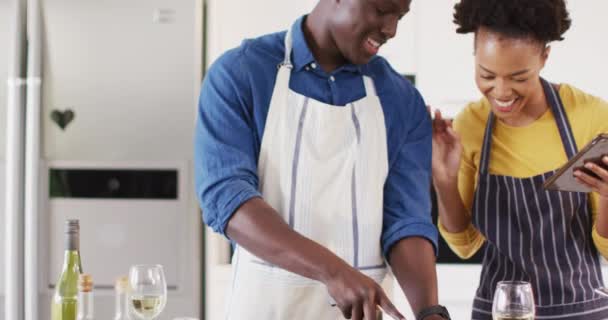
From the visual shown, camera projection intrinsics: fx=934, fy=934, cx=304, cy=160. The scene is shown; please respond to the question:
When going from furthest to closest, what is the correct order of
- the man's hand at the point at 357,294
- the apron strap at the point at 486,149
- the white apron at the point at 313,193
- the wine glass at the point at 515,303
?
the apron strap at the point at 486,149
the white apron at the point at 313,193
the wine glass at the point at 515,303
the man's hand at the point at 357,294

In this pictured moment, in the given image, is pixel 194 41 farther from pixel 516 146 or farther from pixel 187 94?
pixel 516 146

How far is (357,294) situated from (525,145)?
0.77m

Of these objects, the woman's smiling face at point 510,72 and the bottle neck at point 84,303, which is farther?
the woman's smiling face at point 510,72

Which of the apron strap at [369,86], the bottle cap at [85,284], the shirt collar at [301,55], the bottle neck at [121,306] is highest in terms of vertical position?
the shirt collar at [301,55]

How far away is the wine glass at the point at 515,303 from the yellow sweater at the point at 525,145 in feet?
1.79

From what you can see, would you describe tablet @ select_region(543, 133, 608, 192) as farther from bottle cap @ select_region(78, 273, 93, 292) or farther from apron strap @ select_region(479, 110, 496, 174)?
bottle cap @ select_region(78, 273, 93, 292)

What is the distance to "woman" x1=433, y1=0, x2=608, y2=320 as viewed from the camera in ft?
6.24

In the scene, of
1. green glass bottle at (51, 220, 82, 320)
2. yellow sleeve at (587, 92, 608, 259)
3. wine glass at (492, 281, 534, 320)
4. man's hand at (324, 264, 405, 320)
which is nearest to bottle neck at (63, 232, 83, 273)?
green glass bottle at (51, 220, 82, 320)

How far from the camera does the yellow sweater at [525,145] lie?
6.40 feet

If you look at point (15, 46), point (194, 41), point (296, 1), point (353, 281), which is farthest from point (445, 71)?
point (353, 281)

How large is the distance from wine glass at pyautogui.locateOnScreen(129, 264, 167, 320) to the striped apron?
0.74 metres

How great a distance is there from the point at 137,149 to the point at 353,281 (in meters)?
1.74

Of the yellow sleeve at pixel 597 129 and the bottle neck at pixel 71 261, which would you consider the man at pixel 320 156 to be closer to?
the bottle neck at pixel 71 261

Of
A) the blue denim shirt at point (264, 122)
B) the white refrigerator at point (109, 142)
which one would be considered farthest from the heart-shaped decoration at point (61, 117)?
the blue denim shirt at point (264, 122)
